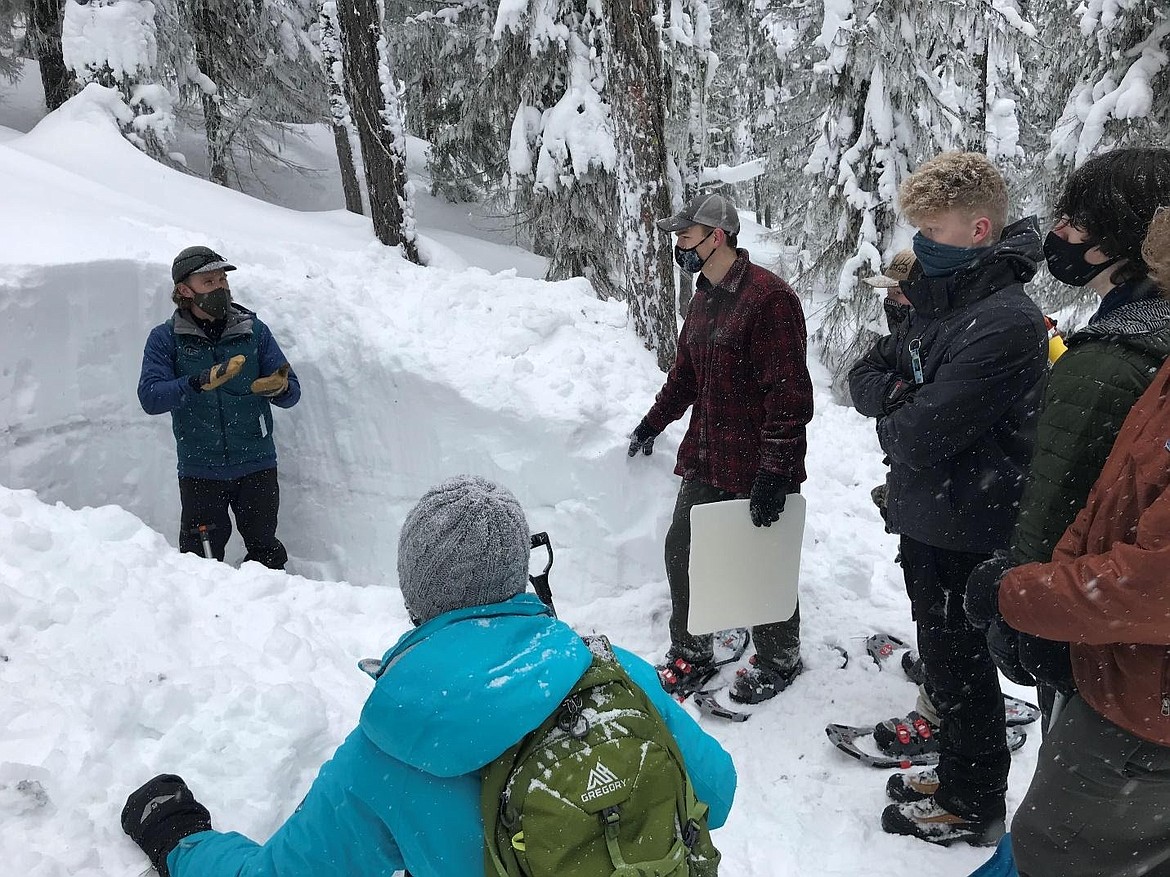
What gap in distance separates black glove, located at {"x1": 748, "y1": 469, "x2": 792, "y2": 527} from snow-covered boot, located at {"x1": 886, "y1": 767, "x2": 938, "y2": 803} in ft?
3.93

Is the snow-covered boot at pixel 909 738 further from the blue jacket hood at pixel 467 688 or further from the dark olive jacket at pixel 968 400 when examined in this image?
the blue jacket hood at pixel 467 688

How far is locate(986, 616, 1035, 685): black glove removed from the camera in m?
2.19

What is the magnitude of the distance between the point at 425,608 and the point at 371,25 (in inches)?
301

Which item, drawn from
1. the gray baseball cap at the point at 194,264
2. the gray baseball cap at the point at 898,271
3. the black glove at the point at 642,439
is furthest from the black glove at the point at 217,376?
the gray baseball cap at the point at 898,271

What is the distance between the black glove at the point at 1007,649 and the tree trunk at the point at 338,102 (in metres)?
9.17

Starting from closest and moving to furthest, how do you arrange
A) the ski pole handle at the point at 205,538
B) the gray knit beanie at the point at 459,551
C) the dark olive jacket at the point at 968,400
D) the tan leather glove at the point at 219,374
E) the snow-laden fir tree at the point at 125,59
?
the gray knit beanie at the point at 459,551
the dark olive jacket at the point at 968,400
the tan leather glove at the point at 219,374
the ski pole handle at the point at 205,538
the snow-laden fir tree at the point at 125,59

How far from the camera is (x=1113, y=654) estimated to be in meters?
1.90

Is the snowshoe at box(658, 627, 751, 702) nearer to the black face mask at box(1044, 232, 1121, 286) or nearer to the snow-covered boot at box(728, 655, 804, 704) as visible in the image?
the snow-covered boot at box(728, 655, 804, 704)

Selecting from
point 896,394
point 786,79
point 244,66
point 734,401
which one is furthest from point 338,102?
point 896,394

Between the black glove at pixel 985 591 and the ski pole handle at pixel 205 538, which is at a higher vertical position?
the black glove at pixel 985 591

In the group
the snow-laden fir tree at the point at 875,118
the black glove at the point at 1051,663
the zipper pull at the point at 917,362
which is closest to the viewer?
the black glove at the point at 1051,663

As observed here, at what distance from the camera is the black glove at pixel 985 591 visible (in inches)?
84.0

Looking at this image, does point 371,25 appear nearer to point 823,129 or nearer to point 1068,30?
point 823,129

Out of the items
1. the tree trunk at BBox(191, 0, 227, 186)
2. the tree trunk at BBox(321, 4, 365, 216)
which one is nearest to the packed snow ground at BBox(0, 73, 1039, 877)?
the tree trunk at BBox(321, 4, 365, 216)
